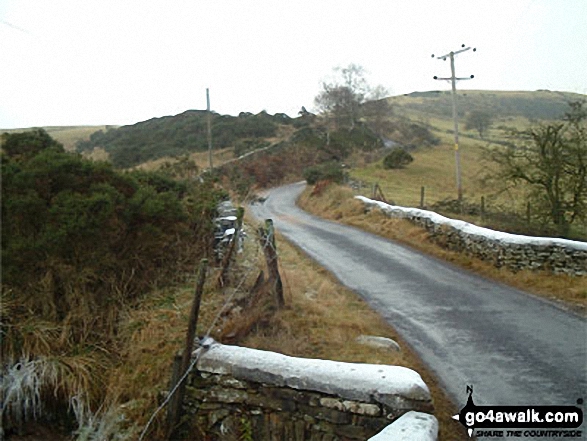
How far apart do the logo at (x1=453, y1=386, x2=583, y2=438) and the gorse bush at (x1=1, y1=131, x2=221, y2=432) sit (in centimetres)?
406

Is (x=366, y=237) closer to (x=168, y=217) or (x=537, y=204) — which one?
(x=537, y=204)

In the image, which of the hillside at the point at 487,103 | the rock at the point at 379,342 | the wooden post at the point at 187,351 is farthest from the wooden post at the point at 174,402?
the hillside at the point at 487,103

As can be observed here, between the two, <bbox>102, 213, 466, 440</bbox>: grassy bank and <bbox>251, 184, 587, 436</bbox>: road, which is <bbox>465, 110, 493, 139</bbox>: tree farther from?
<bbox>102, 213, 466, 440</bbox>: grassy bank

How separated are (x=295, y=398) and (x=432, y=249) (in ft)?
31.9

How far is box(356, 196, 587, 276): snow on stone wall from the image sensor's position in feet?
32.7

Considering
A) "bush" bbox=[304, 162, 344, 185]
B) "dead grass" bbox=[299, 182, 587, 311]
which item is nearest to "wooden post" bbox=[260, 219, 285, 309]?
"dead grass" bbox=[299, 182, 587, 311]

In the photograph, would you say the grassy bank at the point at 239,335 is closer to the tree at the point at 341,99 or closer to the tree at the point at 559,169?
the tree at the point at 559,169

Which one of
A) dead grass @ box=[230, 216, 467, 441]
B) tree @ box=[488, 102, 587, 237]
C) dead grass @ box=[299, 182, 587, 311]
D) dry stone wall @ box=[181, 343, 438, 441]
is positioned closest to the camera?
dry stone wall @ box=[181, 343, 438, 441]

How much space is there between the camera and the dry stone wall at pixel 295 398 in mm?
4500

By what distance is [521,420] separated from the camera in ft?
16.8

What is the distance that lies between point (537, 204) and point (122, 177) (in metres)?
13.8

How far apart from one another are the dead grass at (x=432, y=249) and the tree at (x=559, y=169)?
4359 millimetres

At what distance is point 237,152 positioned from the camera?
45.2m

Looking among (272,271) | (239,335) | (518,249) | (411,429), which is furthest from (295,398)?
(518,249)
